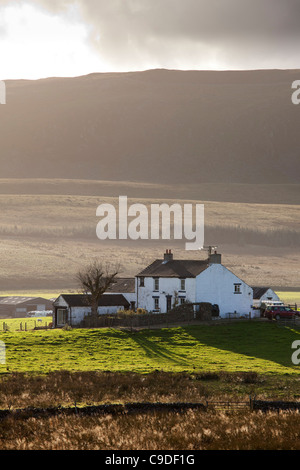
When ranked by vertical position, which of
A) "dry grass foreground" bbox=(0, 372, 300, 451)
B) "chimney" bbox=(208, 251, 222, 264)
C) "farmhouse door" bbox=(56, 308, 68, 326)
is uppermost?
"chimney" bbox=(208, 251, 222, 264)

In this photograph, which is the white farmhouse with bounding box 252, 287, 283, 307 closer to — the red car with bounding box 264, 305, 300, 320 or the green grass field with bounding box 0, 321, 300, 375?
the red car with bounding box 264, 305, 300, 320

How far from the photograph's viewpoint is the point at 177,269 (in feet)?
284

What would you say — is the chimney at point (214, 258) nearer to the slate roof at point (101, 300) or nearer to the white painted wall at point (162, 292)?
the white painted wall at point (162, 292)

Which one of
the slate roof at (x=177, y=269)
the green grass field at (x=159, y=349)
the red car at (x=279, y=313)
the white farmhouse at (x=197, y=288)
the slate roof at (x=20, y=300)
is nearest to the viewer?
the green grass field at (x=159, y=349)

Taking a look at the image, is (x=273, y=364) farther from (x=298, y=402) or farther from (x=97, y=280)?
(x=97, y=280)

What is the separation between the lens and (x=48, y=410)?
32.3 meters

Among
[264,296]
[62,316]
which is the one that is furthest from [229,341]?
[264,296]

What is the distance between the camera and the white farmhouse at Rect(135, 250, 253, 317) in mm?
83500

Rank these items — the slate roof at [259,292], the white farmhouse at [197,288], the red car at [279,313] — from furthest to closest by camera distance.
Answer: the slate roof at [259,292] < the white farmhouse at [197,288] < the red car at [279,313]

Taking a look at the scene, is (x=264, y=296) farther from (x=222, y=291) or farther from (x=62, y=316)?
(x=62, y=316)

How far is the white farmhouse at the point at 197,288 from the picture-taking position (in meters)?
83.5

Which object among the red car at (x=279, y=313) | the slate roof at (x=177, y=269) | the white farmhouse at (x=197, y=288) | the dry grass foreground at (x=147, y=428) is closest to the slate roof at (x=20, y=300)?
the slate roof at (x=177, y=269)

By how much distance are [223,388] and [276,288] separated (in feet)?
432

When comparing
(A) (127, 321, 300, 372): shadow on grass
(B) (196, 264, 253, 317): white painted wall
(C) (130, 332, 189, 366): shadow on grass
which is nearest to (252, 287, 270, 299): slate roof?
(B) (196, 264, 253, 317): white painted wall
